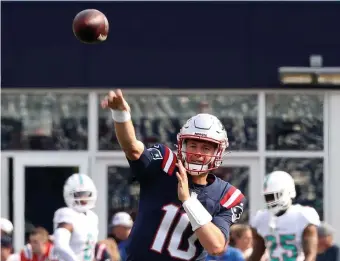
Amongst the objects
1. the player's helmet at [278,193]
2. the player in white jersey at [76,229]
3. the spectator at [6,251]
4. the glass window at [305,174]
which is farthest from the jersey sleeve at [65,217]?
the glass window at [305,174]

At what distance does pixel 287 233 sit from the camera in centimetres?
940

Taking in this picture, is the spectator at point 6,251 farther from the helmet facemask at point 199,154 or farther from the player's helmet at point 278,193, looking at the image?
the helmet facemask at point 199,154

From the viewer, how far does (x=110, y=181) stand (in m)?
13.6

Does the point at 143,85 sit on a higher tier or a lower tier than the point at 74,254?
higher

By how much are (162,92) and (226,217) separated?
7.63m

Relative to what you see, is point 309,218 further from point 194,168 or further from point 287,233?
point 194,168

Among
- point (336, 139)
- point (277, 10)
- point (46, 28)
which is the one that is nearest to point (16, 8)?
point (46, 28)

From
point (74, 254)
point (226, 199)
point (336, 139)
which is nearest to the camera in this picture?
point (226, 199)

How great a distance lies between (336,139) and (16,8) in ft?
14.0

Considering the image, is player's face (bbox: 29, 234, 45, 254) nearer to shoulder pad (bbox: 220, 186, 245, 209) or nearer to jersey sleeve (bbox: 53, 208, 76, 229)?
jersey sleeve (bbox: 53, 208, 76, 229)

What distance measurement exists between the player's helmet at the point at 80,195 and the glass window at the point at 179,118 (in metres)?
3.53

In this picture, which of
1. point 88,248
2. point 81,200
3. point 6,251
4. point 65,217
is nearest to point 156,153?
point 65,217

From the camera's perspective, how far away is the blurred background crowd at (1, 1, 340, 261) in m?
13.4

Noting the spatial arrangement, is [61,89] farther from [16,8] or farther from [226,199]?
[226,199]
